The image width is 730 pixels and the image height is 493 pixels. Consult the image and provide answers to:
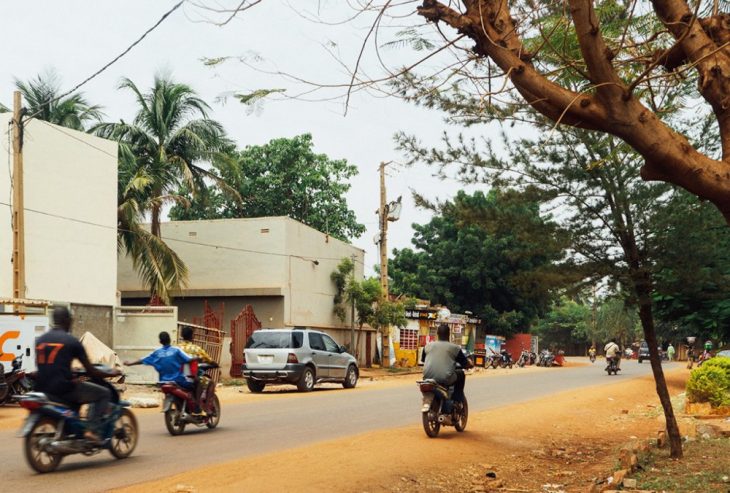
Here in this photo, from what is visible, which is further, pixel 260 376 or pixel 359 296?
pixel 359 296

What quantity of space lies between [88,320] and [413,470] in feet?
54.6

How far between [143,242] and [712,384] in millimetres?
19536

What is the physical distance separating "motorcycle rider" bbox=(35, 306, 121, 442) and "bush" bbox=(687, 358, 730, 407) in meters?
13.5

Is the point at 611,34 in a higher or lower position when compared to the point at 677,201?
higher

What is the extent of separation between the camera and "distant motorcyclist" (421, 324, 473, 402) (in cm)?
1274

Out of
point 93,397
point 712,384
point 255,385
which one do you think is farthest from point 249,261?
point 93,397

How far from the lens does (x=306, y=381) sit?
23.6 metres

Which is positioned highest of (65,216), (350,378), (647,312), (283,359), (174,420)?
(65,216)

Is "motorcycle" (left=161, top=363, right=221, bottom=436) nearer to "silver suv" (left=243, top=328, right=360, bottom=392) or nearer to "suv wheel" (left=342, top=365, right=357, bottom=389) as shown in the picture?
"silver suv" (left=243, top=328, right=360, bottom=392)

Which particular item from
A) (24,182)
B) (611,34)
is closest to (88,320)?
(24,182)

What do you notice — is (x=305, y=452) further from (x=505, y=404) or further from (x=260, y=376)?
(x=260, y=376)

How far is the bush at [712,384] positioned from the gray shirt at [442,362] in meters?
7.85

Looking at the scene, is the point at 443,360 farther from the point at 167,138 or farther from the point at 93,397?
the point at 167,138

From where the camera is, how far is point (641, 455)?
36.7 feet
